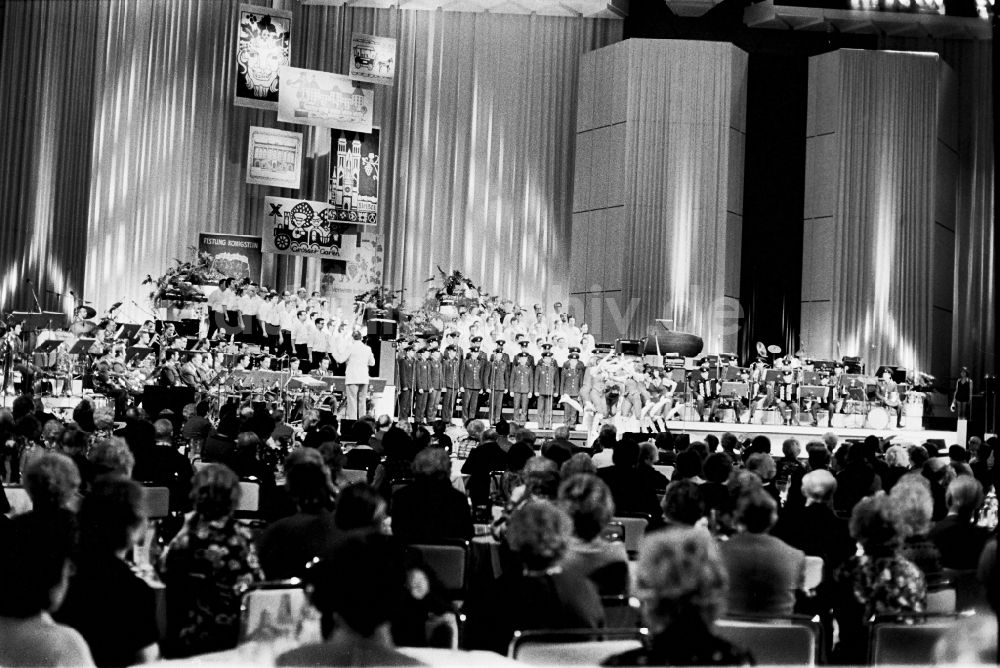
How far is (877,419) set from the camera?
60.8 feet

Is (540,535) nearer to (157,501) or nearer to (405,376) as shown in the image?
(157,501)

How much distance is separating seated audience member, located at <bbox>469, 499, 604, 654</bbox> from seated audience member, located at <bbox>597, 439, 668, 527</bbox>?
3.16 meters

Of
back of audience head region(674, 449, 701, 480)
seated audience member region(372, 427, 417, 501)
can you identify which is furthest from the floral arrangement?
back of audience head region(674, 449, 701, 480)

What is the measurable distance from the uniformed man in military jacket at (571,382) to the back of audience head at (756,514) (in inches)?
518

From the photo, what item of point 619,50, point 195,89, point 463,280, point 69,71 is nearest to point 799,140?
point 619,50

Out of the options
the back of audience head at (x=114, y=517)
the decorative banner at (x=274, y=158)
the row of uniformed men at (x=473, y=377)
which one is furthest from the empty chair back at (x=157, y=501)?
the decorative banner at (x=274, y=158)

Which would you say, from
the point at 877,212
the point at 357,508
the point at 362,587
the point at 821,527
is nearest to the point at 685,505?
the point at 821,527

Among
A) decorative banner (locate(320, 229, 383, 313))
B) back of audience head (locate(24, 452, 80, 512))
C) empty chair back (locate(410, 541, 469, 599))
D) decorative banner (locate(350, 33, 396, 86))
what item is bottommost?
empty chair back (locate(410, 541, 469, 599))

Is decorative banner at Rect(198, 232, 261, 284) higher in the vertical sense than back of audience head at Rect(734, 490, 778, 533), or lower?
higher

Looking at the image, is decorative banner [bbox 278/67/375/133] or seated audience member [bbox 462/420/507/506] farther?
decorative banner [bbox 278/67/375/133]

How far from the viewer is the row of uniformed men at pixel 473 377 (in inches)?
683

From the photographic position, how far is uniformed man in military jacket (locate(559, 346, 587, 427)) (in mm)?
17453

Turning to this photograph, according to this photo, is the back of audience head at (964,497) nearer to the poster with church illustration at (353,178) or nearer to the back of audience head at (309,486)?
the back of audience head at (309,486)

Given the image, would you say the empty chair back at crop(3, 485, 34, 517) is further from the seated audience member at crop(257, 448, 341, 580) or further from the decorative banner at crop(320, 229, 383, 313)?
the decorative banner at crop(320, 229, 383, 313)
